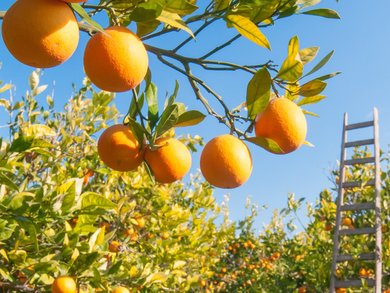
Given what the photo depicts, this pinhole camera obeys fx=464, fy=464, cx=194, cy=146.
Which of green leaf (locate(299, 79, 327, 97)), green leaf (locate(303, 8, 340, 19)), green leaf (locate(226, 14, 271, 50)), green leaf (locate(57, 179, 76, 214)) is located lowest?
green leaf (locate(57, 179, 76, 214))

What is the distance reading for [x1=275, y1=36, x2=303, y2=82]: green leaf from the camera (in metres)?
0.89

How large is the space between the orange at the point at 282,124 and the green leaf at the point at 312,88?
0.20 ft

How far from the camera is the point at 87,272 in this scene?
163cm

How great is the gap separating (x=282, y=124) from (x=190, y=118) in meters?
0.20

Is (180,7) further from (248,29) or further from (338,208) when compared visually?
(338,208)

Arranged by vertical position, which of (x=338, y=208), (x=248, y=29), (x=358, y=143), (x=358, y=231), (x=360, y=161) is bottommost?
(x=248, y=29)

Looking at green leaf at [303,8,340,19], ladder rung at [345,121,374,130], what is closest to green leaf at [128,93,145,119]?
green leaf at [303,8,340,19]

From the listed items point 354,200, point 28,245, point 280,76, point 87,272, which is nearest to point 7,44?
point 280,76

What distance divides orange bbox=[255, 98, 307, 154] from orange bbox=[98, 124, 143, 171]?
0.81 feet

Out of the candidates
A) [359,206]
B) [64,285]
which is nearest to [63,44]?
[64,285]

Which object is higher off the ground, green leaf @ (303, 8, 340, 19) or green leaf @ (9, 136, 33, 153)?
green leaf @ (303, 8, 340, 19)

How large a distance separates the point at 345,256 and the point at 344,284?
294mm

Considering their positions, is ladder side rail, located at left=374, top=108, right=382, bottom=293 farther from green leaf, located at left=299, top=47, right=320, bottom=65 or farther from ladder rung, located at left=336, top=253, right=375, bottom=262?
green leaf, located at left=299, top=47, right=320, bottom=65

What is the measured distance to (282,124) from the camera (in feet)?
2.84
